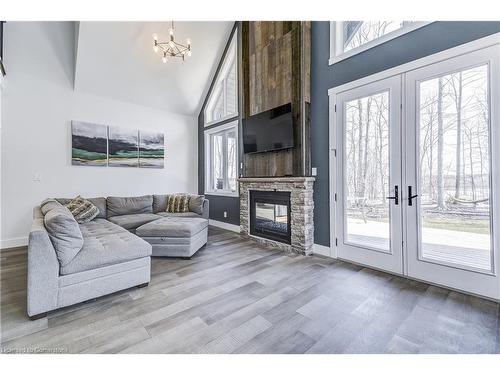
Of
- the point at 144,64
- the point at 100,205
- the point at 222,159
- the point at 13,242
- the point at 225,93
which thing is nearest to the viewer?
the point at 13,242

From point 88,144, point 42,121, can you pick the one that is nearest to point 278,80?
point 88,144

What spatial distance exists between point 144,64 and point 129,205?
279 cm

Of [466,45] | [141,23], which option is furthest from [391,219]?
[141,23]

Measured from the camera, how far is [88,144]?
14.9ft

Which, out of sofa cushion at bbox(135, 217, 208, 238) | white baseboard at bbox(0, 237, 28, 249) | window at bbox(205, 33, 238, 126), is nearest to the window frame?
window at bbox(205, 33, 238, 126)

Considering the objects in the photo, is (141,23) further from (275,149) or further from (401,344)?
(401,344)

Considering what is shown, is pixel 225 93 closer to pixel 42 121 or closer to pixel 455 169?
pixel 42 121

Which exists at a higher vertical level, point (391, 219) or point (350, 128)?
point (350, 128)

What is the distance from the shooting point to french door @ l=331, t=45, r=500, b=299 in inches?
85.4

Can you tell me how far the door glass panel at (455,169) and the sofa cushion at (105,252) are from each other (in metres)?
3.03

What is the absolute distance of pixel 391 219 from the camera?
2.77m

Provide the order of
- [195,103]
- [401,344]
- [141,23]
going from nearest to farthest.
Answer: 1. [401,344]
2. [141,23]
3. [195,103]

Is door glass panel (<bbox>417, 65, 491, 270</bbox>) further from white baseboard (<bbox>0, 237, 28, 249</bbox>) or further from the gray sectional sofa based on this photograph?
white baseboard (<bbox>0, 237, 28, 249</bbox>)
